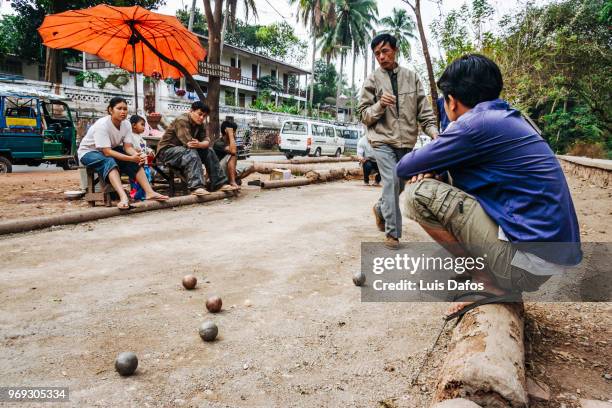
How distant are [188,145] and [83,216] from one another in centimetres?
191

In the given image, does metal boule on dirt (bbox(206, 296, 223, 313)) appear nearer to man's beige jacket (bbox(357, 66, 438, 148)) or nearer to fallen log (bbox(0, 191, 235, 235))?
man's beige jacket (bbox(357, 66, 438, 148))

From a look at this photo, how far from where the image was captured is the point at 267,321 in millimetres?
2711

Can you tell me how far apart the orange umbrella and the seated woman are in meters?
1.97

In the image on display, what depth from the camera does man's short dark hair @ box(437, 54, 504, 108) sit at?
2320mm

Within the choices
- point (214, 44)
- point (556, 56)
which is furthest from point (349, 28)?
point (214, 44)

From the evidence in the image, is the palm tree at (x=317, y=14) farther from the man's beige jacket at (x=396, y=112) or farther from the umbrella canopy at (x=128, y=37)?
the man's beige jacket at (x=396, y=112)

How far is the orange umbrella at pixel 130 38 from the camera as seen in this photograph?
6.90m

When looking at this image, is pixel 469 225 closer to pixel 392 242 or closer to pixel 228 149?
pixel 392 242

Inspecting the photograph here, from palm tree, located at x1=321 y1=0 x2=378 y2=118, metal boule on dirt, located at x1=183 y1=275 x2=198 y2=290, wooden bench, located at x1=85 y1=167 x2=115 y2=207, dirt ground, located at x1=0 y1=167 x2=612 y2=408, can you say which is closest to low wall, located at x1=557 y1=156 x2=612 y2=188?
dirt ground, located at x1=0 y1=167 x2=612 y2=408

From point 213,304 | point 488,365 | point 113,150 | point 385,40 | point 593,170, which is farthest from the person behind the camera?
point 593,170

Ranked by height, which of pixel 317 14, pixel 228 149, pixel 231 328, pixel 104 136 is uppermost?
pixel 317 14

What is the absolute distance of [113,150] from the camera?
5.99m

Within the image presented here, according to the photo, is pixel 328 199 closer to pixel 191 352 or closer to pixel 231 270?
pixel 231 270

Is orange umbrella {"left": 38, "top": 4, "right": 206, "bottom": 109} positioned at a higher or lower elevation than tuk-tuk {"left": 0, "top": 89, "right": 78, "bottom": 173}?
higher
